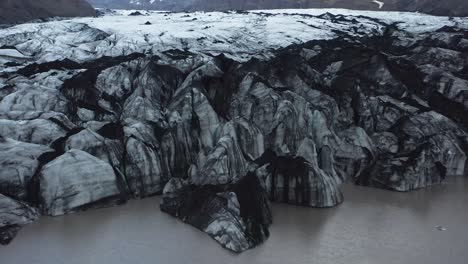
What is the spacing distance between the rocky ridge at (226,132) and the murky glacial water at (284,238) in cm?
36

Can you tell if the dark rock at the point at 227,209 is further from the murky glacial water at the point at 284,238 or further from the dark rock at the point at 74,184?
the dark rock at the point at 74,184

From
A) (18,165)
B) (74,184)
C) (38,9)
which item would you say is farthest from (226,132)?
(38,9)

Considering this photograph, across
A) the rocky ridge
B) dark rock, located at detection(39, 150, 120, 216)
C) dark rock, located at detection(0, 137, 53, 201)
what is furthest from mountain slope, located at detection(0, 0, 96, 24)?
dark rock, located at detection(39, 150, 120, 216)

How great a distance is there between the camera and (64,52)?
24.6m

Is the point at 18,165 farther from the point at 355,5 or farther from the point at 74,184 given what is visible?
the point at 355,5

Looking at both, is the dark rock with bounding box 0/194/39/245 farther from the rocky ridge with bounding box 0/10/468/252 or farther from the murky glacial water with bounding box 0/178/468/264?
the murky glacial water with bounding box 0/178/468/264

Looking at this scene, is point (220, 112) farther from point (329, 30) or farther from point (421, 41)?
point (329, 30)

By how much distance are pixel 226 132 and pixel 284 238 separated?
439cm

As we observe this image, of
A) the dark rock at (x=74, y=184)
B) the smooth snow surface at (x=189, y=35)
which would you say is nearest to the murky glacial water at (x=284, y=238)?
the dark rock at (x=74, y=184)

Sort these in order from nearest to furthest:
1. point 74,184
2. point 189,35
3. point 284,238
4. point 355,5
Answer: point 284,238, point 74,184, point 189,35, point 355,5

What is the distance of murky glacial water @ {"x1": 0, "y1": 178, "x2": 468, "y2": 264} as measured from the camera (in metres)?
9.38

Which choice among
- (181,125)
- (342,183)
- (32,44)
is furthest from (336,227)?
(32,44)

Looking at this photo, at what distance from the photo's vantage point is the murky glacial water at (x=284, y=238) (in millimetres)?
9383

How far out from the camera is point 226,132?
13.9 m
